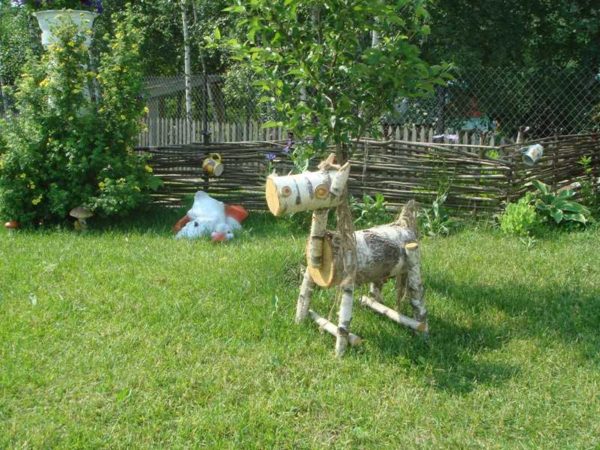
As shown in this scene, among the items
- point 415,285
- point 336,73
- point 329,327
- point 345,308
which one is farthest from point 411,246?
point 336,73

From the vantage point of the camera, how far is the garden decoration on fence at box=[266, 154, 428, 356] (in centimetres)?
333

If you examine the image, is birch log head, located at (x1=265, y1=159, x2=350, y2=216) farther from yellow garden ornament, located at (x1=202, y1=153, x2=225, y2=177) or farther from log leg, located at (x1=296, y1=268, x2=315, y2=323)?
yellow garden ornament, located at (x1=202, y1=153, x2=225, y2=177)

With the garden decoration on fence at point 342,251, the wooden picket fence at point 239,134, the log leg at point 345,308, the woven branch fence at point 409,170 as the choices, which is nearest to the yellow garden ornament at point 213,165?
the woven branch fence at point 409,170

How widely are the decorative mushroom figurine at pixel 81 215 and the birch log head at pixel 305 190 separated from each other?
388cm

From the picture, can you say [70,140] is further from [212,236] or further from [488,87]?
[488,87]

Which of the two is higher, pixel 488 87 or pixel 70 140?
pixel 488 87

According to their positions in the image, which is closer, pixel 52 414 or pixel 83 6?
pixel 52 414

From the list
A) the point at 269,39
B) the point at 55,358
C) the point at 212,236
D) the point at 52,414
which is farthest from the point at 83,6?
the point at 52,414

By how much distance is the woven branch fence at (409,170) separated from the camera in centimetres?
657

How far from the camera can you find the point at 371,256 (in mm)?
3725

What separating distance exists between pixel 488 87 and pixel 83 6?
6824 millimetres

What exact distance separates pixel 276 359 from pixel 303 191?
981 mm

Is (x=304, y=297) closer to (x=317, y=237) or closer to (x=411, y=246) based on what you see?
(x=317, y=237)

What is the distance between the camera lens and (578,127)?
1031cm
